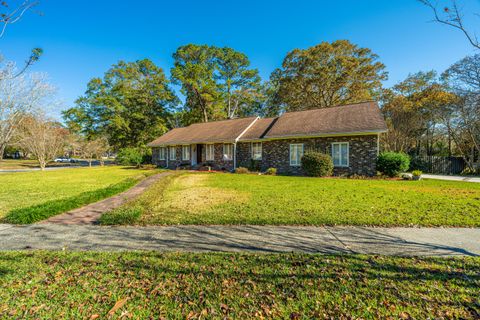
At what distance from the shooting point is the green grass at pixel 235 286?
2.27 m

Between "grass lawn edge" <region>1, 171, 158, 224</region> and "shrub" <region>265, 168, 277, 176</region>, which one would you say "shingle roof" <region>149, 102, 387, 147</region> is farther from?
"grass lawn edge" <region>1, 171, 158, 224</region>

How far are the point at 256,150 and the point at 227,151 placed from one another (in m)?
2.88

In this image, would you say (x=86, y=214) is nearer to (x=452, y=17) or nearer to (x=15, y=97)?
(x=15, y=97)

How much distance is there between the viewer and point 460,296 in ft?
8.15

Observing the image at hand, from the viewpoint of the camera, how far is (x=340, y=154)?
14.4 m

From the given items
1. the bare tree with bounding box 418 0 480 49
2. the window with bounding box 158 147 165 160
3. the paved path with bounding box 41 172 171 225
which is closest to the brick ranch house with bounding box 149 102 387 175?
the window with bounding box 158 147 165 160

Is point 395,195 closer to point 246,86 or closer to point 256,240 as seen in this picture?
point 256,240

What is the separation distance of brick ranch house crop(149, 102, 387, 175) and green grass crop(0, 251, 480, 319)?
37.8 ft

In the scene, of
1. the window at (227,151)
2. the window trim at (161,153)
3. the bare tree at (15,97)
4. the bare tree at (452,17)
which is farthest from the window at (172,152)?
the bare tree at (452,17)

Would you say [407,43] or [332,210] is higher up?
[407,43]

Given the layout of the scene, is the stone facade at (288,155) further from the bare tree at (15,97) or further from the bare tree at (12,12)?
the bare tree at (12,12)

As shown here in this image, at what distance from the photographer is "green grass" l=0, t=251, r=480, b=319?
7.43 ft

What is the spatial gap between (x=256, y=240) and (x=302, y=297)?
5.54 ft

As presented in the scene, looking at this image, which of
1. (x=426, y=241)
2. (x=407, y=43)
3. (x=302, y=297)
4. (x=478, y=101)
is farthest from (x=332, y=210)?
(x=478, y=101)
